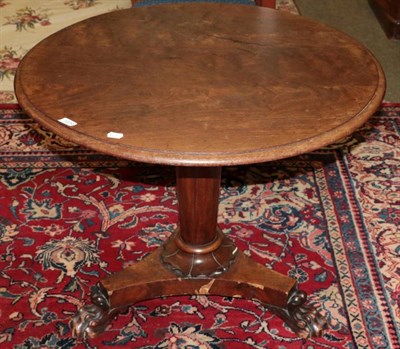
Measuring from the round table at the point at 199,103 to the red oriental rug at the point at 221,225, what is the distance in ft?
0.26

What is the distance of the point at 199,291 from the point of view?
5.45ft

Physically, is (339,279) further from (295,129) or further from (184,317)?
(295,129)

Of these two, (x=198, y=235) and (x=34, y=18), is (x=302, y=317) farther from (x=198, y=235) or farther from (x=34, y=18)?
(x=34, y=18)

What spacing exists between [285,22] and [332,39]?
0.17 metres

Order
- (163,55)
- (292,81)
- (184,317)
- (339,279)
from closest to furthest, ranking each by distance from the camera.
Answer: (292,81), (163,55), (184,317), (339,279)

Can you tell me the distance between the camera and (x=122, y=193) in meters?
2.13

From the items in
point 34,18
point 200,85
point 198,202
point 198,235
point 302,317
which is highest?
point 200,85

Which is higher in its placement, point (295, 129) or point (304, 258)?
point (295, 129)

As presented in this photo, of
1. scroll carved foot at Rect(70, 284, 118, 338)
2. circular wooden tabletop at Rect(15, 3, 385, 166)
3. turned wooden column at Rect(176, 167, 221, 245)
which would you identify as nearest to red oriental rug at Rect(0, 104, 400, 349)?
scroll carved foot at Rect(70, 284, 118, 338)

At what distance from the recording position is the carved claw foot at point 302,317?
5.23 ft

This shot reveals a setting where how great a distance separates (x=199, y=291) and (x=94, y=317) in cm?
29

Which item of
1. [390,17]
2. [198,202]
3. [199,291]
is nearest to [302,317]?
[199,291]

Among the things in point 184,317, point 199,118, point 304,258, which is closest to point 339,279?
point 304,258

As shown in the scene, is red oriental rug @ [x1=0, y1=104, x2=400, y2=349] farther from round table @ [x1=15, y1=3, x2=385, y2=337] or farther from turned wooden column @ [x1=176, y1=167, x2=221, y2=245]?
turned wooden column @ [x1=176, y1=167, x2=221, y2=245]
